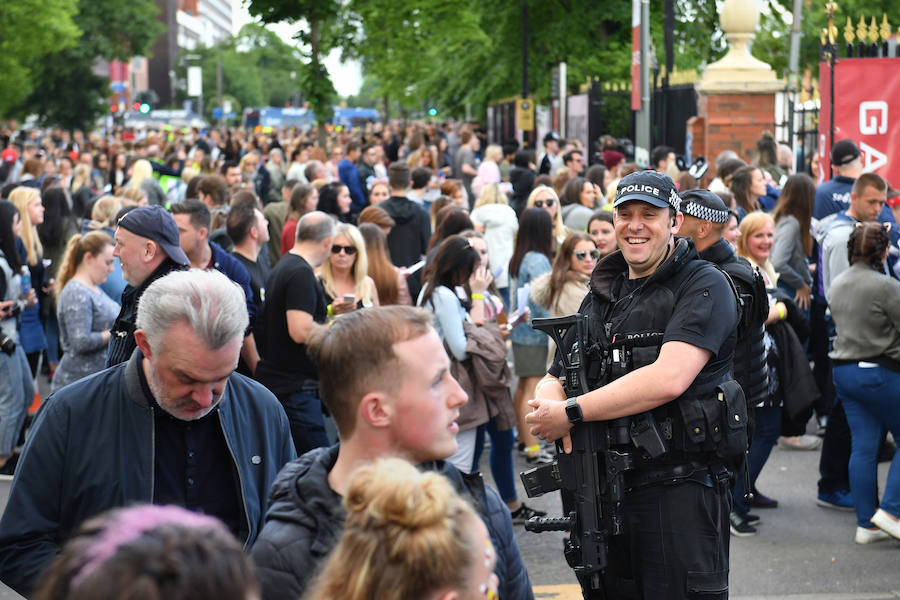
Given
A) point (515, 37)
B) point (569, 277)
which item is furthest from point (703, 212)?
point (515, 37)

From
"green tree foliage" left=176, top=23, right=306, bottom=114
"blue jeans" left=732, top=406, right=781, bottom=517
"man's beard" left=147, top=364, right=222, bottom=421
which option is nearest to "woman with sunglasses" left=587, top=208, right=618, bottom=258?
"blue jeans" left=732, top=406, right=781, bottom=517

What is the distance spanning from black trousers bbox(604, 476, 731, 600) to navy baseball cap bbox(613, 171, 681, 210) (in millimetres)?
997

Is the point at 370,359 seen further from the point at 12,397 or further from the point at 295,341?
the point at 12,397

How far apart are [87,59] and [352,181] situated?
158ft

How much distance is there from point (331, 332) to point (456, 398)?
1.00ft

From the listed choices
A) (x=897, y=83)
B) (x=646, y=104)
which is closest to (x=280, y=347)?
(x=897, y=83)

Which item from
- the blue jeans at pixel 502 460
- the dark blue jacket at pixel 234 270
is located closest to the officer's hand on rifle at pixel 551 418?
the dark blue jacket at pixel 234 270

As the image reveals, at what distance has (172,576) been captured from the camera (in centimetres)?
149

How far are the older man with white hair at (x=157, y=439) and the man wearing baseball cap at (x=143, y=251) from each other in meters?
1.57

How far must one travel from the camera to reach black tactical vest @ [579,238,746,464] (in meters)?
4.20

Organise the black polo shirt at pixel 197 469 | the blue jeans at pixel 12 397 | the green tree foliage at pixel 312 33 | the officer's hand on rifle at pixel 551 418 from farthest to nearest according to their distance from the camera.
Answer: the green tree foliage at pixel 312 33 < the blue jeans at pixel 12 397 < the officer's hand on rifle at pixel 551 418 < the black polo shirt at pixel 197 469

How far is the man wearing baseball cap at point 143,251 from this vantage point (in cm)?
482

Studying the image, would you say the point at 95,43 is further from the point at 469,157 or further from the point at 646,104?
the point at 646,104

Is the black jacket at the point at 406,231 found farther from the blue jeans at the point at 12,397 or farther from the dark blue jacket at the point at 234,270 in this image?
the dark blue jacket at the point at 234,270
